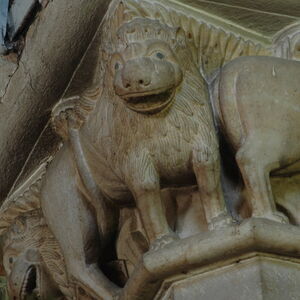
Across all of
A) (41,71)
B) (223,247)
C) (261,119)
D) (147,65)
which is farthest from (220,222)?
(41,71)

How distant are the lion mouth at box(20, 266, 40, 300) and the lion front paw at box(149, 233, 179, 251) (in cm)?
48

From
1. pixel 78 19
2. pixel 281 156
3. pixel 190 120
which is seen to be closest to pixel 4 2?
pixel 78 19

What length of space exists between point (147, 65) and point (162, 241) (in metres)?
0.30

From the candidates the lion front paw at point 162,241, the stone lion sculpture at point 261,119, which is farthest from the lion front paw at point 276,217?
the lion front paw at point 162,241

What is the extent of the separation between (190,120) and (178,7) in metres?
0.24

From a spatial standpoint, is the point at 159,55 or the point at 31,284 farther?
the point at 31,284

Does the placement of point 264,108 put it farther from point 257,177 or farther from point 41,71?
point 41,71

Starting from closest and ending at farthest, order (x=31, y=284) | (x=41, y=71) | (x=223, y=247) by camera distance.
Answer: (x=223, y=247) < (x=41, y=71) < (x=31, y=284)

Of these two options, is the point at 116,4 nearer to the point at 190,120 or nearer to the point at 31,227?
the point at 190,120

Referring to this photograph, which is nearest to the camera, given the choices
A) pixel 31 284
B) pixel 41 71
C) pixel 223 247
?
pixel 223 247

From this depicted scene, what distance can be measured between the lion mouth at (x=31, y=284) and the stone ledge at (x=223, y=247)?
1.58 ft

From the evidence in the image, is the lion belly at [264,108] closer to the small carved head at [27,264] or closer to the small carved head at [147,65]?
the small carved head at [147,65]

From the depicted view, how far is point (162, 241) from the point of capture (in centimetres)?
201

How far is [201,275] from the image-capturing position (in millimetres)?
1980
